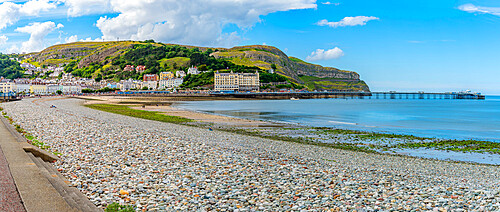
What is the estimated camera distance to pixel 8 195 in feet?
20.6

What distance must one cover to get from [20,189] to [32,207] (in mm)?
1192

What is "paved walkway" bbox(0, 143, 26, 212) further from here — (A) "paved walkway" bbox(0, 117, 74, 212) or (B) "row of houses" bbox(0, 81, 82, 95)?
(B) "row of houses" bbox(0, 81, 82, 95)

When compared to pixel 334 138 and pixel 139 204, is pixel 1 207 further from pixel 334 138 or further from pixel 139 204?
pixel 334 138

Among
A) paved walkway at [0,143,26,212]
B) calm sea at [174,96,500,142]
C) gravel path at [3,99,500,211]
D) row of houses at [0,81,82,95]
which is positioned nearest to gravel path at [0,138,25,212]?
paved walkway at [0,143,26,212]

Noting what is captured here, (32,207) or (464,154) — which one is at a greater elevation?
(32,207)

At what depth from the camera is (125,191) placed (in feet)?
23.8

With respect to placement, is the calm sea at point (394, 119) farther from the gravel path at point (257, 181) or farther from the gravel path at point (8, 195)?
the gravel path at point (8, 195)

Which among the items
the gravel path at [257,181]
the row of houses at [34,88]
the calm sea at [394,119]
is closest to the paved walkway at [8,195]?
the gravel path at [257,181]

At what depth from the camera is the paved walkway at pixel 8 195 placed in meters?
5.75

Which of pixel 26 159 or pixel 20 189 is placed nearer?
pixel 20 189

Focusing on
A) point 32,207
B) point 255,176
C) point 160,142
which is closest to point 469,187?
point 255,176

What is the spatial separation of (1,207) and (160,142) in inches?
354

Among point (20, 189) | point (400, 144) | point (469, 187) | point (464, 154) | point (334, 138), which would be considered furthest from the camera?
point (334, 138)

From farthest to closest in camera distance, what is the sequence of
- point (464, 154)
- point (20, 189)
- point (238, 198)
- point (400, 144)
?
point (400, 144)
point (464, 154)
point (238, 198)
point (20, 189)
